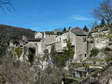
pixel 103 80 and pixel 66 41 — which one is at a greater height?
pixel 66 41

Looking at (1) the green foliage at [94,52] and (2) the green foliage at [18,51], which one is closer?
(1) the green foliage at [94,52]

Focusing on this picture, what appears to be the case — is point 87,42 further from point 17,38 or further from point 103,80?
point 17,38

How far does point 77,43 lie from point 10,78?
19179mm

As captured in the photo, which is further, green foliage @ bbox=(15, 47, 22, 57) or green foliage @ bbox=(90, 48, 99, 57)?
green foliage @ bbox=(15, 47, 22, 57)

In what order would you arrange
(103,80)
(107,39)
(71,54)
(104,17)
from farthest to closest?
1. (104,17)
2. (71,54)
3. (107,39)
4. (103,80)

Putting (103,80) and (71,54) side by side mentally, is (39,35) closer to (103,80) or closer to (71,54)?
(71,54)

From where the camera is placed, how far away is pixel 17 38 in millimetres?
45562

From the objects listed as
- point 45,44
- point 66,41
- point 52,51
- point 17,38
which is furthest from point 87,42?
point 17,38

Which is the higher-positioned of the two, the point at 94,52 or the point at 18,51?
the point at 18,51

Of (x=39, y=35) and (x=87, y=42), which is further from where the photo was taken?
(x=39, y=35)

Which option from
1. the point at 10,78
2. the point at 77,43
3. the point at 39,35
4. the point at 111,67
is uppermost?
the point at 39,35

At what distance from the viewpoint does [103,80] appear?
6.91 m

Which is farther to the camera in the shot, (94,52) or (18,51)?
(18,51)

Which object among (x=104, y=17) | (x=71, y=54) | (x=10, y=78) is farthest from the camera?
(x=104, y=17)
